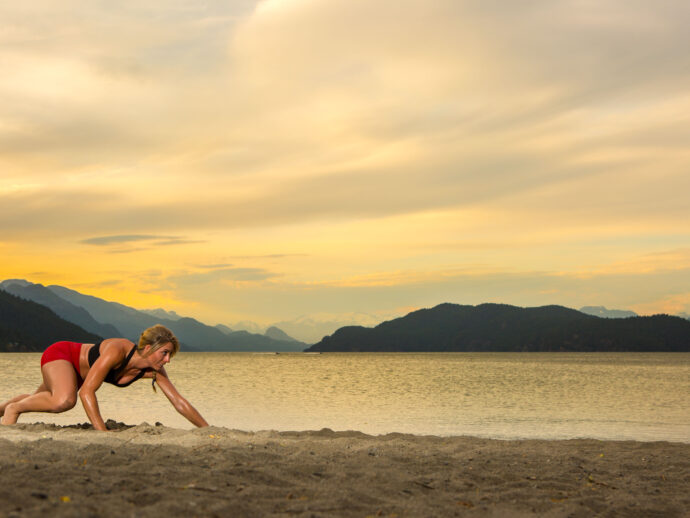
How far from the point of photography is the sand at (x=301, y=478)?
209 inches

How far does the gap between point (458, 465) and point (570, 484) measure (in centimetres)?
140

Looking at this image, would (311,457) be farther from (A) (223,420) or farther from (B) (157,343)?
(A) (223,420)

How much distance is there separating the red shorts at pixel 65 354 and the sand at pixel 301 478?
1.01 m

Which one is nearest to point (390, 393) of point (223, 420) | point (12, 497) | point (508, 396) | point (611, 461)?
point (508, 396)

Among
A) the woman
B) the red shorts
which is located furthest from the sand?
the red shorts

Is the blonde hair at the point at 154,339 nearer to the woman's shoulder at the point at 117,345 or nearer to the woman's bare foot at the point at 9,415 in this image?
the woman's shoulder at the point at 117,345

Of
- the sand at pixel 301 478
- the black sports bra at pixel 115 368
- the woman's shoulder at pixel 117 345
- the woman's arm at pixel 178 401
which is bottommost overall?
the sand at pixel 301 478

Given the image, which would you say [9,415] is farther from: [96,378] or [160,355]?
[160,355]

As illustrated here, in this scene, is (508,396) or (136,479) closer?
(136,479)

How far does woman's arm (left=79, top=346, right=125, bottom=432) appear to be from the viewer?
30.5ft

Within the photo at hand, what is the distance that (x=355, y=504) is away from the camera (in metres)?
5.68

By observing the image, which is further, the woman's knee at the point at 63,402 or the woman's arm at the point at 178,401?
the woman's arm at the point at 178,401

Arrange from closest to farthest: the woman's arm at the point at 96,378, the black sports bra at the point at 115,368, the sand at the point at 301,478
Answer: the sand at the point at 301,478, the woman's arm at the point at 96,378, the black sports bra at the point at 115,368

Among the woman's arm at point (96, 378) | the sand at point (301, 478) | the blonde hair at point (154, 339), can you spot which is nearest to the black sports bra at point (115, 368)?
the woman's arm at point (96, 378)
